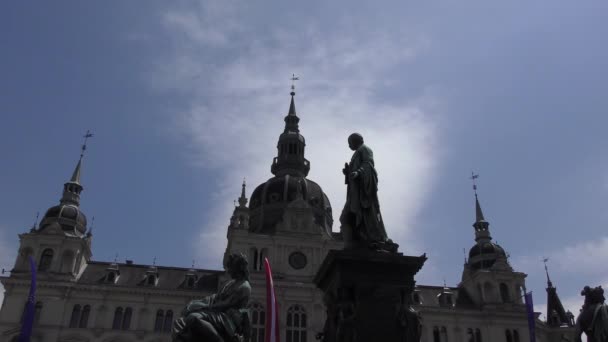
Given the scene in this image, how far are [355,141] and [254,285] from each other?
39064mm

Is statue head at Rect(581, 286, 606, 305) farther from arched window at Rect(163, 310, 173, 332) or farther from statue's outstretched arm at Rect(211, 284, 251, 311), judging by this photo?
arched window at Rect(163, 310, 173, 332)

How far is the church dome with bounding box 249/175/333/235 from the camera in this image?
186 feet

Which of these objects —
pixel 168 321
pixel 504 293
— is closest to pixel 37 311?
pixel 168 321

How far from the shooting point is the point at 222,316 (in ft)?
28.3

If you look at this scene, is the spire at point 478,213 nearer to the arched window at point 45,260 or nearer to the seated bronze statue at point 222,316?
the arched window at point 45,260

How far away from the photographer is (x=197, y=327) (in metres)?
8.31

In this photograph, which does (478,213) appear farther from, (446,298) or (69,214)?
(69,214)

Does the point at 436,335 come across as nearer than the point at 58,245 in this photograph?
No

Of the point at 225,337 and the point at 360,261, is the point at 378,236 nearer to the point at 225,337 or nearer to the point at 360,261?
the point at 360,261

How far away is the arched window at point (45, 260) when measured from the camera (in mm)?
49091

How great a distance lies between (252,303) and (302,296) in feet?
→ 15.6

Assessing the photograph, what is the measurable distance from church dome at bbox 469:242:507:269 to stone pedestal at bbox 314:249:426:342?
5317cm

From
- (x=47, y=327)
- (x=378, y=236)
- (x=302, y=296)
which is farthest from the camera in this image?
(x=302, y=296)

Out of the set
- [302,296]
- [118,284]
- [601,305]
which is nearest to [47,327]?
[118,284]
